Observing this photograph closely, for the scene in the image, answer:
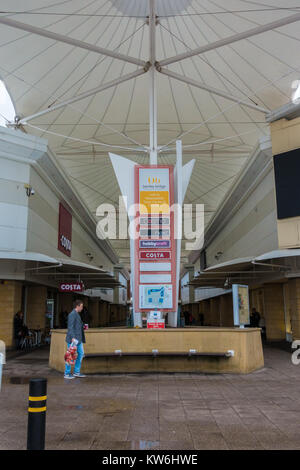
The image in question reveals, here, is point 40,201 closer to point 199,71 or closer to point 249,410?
point 199,71

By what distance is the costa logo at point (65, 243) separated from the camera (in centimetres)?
2560

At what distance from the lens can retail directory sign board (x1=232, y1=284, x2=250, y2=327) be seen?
13141mm

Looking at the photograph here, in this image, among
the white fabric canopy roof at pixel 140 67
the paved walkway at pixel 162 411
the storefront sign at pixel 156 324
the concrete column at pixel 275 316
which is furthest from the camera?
the concrete column at pixel 275 316

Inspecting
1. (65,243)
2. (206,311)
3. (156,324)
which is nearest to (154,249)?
(156,324)

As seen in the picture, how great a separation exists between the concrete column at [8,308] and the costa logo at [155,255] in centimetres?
659

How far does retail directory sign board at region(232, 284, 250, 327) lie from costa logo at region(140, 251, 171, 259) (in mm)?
3254

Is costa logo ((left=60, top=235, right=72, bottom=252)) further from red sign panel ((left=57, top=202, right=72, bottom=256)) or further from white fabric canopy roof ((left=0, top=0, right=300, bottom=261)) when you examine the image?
white fabric canopy roof ((left=0, top=0, right=300, bottom=261))

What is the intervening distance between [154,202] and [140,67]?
11001mm

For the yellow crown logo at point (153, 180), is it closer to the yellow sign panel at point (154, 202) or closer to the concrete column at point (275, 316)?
the yellow sign panel at point (154, 202)

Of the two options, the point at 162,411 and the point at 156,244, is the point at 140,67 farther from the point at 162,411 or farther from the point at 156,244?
the point at 162,411

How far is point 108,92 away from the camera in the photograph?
83.6 feet

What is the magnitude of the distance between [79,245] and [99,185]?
325 inches

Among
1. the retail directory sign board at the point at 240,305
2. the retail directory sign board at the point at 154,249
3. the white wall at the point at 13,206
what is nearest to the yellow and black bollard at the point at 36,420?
the retail directory sign board at the point at 240,305

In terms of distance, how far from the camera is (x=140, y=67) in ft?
77.8
